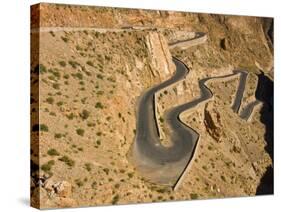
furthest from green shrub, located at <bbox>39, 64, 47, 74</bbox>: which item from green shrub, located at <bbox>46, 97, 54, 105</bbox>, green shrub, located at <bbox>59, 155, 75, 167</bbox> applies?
green shrub, located at <bbox>59, 155, 75, 167</bbox>

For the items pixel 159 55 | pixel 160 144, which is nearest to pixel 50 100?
pixel 160 144

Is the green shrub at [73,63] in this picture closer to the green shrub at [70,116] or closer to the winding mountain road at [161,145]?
the green shrub at [70,116]

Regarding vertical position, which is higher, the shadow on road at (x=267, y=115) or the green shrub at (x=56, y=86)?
the green shrub at (x=56, y=86)

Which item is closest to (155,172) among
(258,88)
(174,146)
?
(174,146)

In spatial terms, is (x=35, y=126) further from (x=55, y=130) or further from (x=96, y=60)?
(x=96, y=60)

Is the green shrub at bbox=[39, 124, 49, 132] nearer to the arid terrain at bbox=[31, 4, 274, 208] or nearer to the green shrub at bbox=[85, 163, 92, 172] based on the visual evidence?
the arid terrain at bbox=[31, 4, 274, 208]

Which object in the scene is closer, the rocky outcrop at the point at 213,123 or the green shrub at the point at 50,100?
the green shrub at the point at 50,100

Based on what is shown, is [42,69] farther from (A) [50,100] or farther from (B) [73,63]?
(B) [73,63]

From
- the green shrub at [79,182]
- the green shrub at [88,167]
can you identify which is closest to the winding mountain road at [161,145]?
the green shrub at [88,167]
